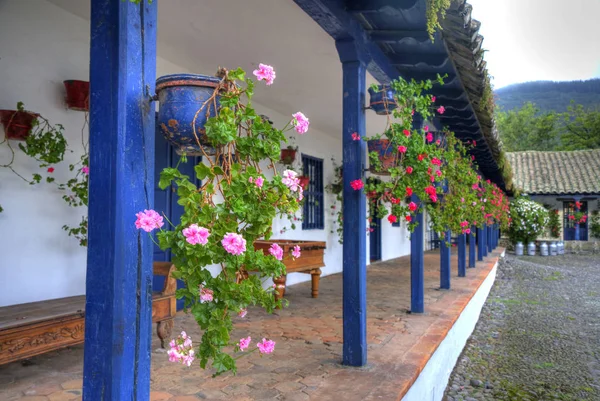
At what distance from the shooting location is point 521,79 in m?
85.6

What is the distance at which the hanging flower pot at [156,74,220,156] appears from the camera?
1.57 meters

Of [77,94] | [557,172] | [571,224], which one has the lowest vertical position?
[571,224]

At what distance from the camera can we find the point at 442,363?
13.4 ft

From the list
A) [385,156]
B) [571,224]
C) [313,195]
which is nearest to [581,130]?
[571,224]

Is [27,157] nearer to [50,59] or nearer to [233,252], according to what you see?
[50,59]

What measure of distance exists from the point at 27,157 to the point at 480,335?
5.67 m

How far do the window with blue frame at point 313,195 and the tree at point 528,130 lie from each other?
36404 mm

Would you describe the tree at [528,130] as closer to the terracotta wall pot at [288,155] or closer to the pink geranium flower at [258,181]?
the terracotta wall pot at [288,155]

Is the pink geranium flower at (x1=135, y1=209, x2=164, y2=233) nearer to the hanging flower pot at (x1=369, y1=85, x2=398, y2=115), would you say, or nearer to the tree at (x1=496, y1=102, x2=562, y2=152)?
the hanging flower pot at (x1=369, y1=85, x2=398, y2=115)

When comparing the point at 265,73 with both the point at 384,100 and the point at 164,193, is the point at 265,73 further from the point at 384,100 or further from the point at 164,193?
the point at 164,193

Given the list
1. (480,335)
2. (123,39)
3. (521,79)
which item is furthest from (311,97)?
(521,79)

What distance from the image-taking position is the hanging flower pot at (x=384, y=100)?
364 cm

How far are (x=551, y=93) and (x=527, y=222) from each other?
2740 inches

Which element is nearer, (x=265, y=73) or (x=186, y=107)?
(x=186, y=107)
